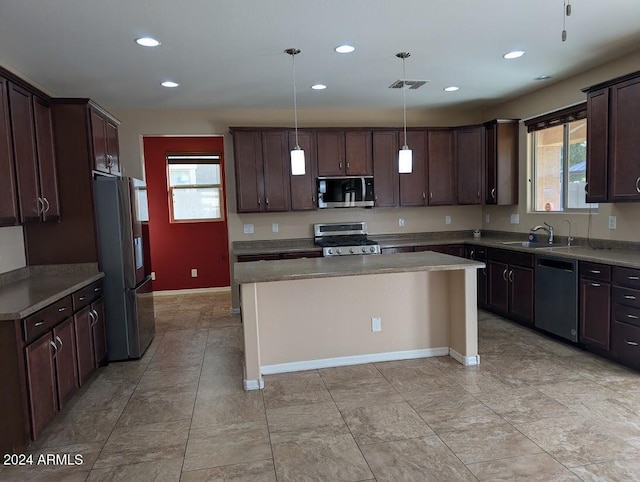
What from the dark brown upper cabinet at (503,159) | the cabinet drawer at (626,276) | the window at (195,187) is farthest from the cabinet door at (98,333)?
the dark brown upper cabinet at (503,159)

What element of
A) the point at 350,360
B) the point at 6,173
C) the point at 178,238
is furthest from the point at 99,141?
the point at 178,238

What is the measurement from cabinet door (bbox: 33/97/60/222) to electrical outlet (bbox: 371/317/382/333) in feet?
9.23

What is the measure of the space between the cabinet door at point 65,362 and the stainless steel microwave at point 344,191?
10.7ft

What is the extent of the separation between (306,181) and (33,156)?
298 centimetres

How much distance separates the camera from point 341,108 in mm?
5785

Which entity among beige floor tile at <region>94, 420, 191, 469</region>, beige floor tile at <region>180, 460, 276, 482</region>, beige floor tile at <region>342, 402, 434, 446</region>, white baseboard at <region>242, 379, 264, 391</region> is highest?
white baseboard at <region>242, 379, 264, 391</region>

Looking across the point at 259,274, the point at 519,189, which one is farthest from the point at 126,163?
the point at 519,189

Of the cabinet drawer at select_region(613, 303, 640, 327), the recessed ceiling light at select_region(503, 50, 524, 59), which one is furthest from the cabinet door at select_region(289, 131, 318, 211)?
the cabinet drawer at select_region(613, 303, 640, 327)

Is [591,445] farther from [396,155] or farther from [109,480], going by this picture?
[396,155]

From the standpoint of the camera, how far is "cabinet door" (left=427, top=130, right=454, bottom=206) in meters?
5.75

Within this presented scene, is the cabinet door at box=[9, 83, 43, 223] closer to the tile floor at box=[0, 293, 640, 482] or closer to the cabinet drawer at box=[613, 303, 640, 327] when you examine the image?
the tile floor at box=[0, 293, 640, 482]

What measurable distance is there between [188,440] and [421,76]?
3.85m

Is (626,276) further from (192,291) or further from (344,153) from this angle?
(192,291)

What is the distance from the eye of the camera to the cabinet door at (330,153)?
Answer: 5.49m
